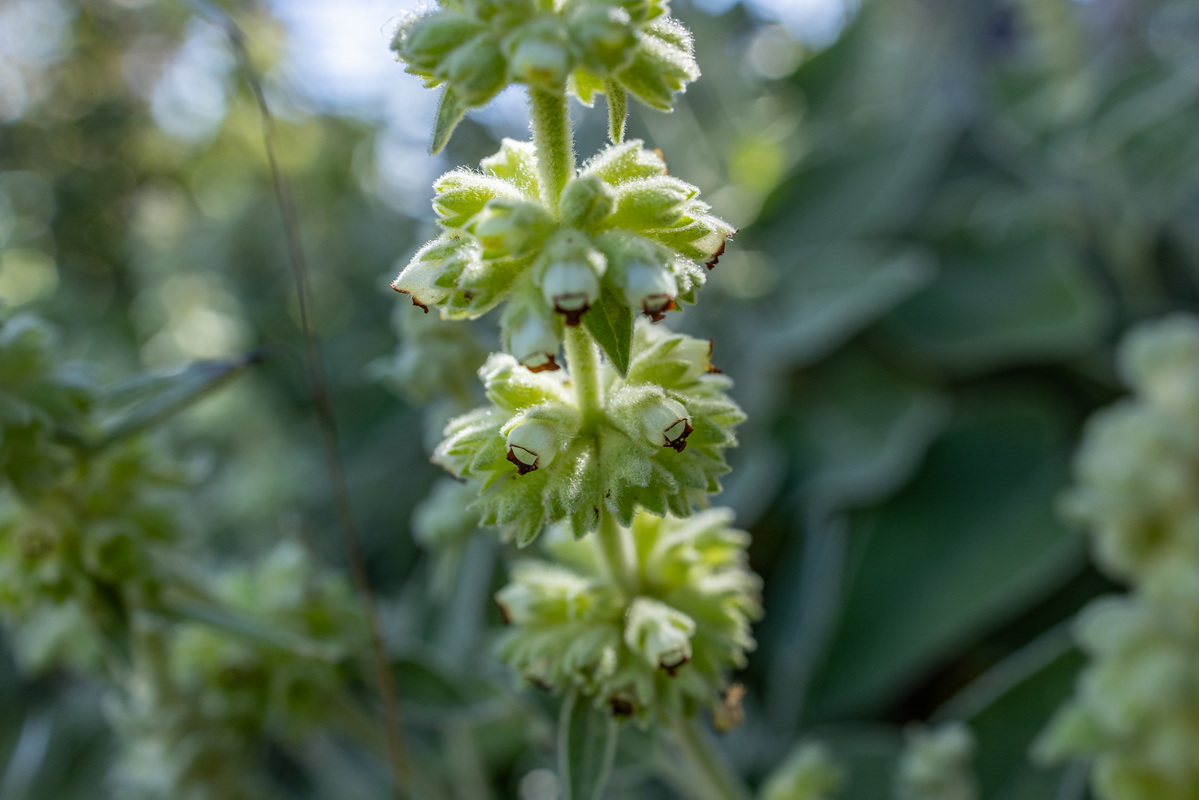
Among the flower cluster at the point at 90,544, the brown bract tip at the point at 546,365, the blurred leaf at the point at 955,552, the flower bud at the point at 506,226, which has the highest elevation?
the flower bud at the point at 506,226

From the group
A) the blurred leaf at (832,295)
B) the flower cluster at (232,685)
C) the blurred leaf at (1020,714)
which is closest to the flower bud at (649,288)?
the flower cluster at (232,685)

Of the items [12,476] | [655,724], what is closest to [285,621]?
[12,476]

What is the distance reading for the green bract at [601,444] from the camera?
63 centimetres

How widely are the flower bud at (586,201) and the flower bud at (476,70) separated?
0.07m

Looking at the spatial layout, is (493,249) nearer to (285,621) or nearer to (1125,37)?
(285,621)

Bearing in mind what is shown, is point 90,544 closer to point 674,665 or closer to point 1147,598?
point 674,665

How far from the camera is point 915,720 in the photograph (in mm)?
1698

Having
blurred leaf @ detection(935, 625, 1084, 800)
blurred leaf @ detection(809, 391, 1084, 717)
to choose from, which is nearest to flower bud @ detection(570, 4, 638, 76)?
blurred leaf @ detection(935, 625, 1084, 800)

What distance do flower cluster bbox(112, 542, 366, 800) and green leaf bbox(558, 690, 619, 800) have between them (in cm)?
42

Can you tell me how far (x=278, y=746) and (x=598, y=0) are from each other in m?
1.53

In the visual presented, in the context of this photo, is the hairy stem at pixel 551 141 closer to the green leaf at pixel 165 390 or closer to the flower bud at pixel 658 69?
the flower bud at pixel 658 69

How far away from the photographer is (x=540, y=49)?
0.54m

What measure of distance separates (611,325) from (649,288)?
6 centimetres

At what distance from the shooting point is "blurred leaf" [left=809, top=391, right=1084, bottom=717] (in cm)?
159
